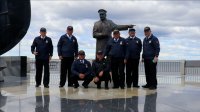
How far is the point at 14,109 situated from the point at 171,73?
12.1 metres

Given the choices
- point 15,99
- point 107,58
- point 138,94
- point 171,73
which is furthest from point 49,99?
point 171,73

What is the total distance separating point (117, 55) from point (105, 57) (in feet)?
1.20

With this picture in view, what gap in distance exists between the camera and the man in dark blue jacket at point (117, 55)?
10.5m

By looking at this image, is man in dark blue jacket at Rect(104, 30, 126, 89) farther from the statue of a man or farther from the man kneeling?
the statue of a man

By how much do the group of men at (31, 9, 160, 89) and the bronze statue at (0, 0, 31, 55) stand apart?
3484 mm

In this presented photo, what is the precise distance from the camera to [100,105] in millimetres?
7238

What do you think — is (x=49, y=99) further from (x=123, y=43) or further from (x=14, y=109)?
(x=123, y=43)

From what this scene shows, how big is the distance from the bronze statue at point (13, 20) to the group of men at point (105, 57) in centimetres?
348

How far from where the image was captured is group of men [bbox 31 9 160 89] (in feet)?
34.4

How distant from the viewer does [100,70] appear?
413 inches

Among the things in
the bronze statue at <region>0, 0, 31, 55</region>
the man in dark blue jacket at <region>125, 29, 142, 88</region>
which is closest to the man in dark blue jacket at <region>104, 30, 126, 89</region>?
the man in dark blue jacket at <region>125, 29, 142, 88</region>

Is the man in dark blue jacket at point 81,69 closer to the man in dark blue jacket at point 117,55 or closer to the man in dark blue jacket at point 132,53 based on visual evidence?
the man in dark blue jacket at point 117,55

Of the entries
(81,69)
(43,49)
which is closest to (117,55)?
(81,69)

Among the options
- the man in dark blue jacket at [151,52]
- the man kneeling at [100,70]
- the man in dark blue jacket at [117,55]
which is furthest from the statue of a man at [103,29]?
the man in dark blue jacket at [151,52]
